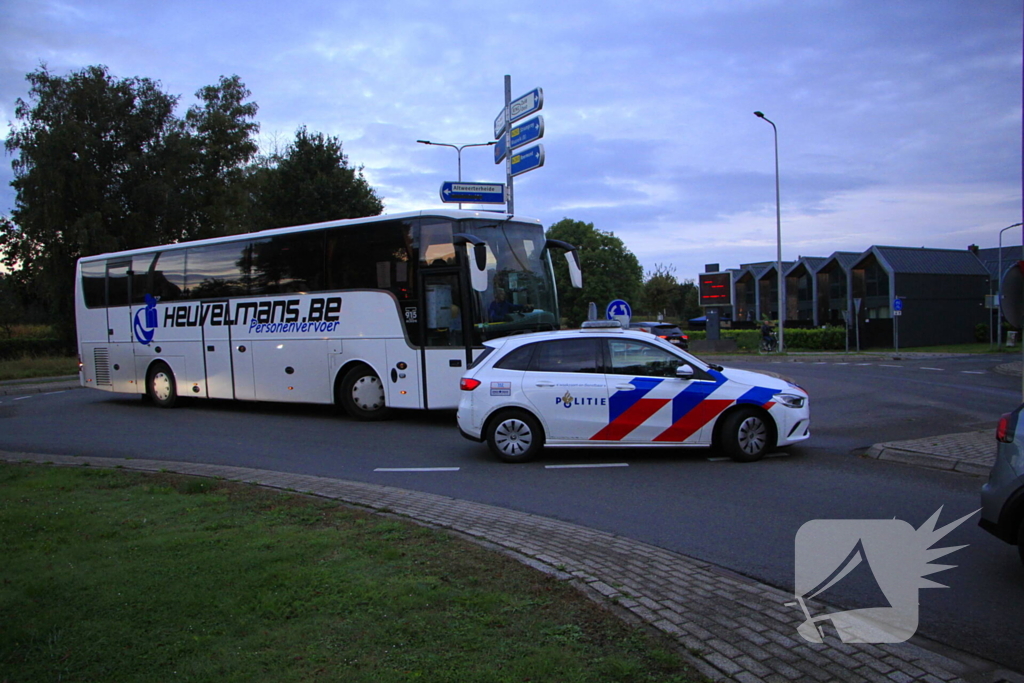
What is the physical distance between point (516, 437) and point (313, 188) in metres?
28.6

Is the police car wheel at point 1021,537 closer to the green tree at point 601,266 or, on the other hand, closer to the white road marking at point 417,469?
the white road marking at point 417,469

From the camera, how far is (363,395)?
13.3 m

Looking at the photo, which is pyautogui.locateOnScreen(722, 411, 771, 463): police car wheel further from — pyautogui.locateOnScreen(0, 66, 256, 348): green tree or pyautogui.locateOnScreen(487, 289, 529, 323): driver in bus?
pyautogui.locateOnScreen(0, 66, 256, 348): green tree

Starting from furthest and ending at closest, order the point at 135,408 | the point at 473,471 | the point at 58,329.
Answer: the point at 58,329, the point at 135,408, the point at 473,471

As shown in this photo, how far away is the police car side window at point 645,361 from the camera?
9230 millimetres

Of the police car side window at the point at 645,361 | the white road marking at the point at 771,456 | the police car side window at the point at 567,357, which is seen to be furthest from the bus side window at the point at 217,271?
the white road marking at the point at 771,456

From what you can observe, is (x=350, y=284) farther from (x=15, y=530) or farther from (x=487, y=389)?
(x=15, y=530)

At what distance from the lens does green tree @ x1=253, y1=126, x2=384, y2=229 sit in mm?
35531

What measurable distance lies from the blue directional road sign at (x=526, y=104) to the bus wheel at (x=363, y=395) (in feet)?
19.7

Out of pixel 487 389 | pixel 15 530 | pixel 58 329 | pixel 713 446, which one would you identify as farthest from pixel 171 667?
pixel 58 329

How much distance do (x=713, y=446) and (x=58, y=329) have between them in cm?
3661

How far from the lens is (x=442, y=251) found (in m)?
12.2

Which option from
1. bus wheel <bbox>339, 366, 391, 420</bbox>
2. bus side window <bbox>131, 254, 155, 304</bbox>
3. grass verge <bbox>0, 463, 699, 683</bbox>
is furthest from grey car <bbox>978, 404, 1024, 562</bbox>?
bus side window <bbox>131, 254, 155, 304</bbox>

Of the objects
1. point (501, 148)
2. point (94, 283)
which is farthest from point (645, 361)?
point (94, 283)
